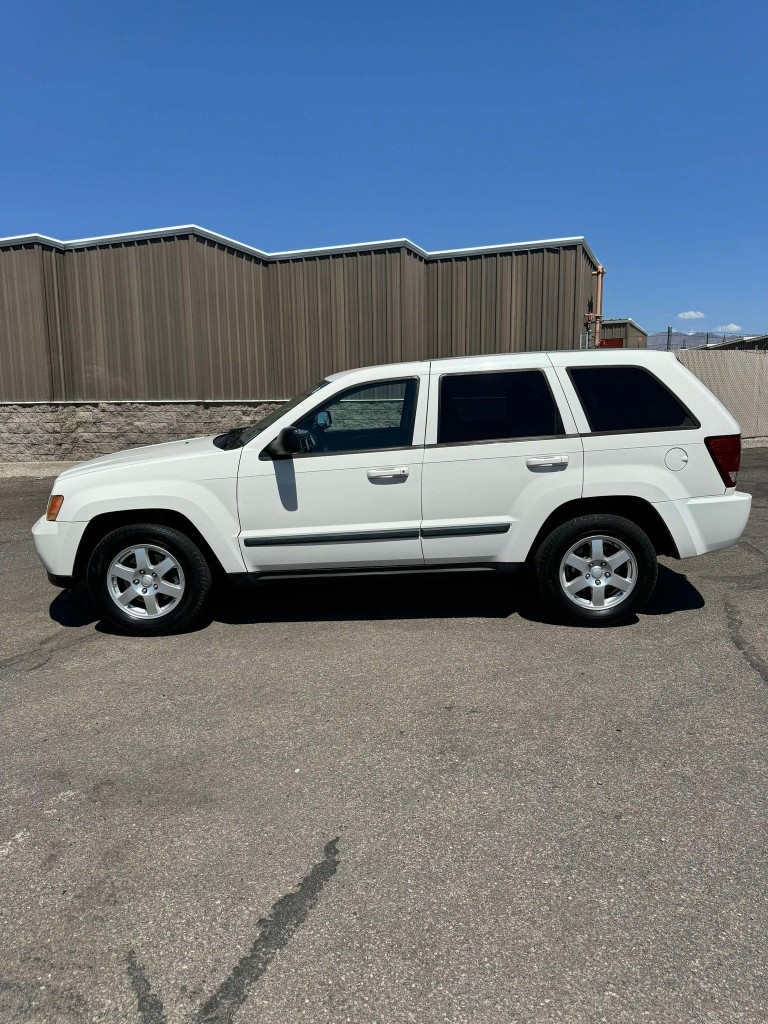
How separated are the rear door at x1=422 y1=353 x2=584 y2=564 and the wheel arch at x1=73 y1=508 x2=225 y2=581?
4.90 feet

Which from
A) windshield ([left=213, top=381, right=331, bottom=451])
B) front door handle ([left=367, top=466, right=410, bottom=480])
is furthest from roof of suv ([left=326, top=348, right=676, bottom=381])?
front door handle ([left=367, top=466, right=410, bottom=480])

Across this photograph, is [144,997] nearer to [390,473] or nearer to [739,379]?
[390,473]

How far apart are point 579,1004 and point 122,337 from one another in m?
13.8

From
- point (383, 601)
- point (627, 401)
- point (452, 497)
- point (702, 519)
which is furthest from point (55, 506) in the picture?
point (702, 519)

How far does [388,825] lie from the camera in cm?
284

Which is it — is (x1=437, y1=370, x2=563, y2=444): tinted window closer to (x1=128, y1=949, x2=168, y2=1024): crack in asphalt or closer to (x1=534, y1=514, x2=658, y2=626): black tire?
(x1=534, y1=514, x2=658, y2=626): black tire

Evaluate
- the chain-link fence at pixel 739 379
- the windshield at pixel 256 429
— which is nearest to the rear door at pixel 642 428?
the windshield at pixel 256 429

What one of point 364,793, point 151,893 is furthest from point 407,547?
point 151,893

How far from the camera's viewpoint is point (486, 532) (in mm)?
4926

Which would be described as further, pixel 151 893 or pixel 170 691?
pixel 170 691

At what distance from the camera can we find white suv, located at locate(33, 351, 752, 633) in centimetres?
489

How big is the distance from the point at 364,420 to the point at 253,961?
11.7 ft

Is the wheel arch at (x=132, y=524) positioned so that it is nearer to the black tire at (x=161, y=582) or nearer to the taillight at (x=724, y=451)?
the black tire at (x=161, y=582)

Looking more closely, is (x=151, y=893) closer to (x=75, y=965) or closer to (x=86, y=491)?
(x=75, y=965)
